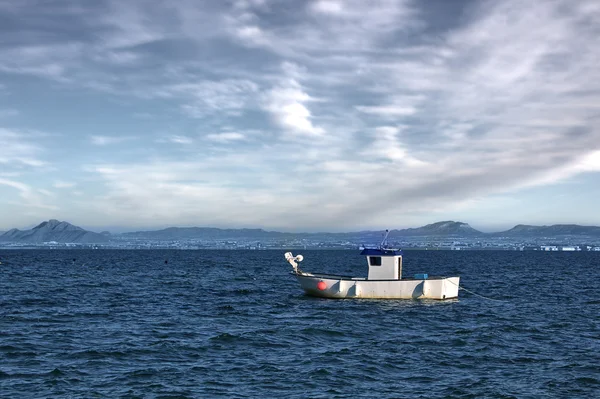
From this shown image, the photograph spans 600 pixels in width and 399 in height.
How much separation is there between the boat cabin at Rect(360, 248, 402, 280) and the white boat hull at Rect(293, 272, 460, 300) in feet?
5.27

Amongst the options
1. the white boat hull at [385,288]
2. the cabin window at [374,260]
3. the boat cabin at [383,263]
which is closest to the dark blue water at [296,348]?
the white boat hull at [385,288]

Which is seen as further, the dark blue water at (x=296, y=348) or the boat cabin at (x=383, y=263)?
the boat cabin at (x=383, y=263)

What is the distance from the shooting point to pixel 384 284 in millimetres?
52406

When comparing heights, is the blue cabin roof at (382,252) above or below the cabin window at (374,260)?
above

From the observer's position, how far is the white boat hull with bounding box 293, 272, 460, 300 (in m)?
52.4

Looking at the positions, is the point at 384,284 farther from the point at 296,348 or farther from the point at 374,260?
the point at 296,348

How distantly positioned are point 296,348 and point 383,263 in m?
22.6

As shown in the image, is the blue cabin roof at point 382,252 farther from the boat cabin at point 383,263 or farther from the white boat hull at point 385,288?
the white boat hull at point 385,288

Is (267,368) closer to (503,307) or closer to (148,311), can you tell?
(148,311)

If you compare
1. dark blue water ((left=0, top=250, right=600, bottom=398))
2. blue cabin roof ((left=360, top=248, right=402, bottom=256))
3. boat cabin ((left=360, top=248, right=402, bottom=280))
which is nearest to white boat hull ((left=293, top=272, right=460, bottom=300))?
dark blue water ((left=0, top=250, right=600, bottom=398))

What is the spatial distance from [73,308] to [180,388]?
29075mm

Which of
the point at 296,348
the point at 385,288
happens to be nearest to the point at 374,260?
the point at 385,288

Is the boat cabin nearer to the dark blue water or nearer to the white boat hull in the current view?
the white boat hull

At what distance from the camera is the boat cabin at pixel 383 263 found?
53812 mm
